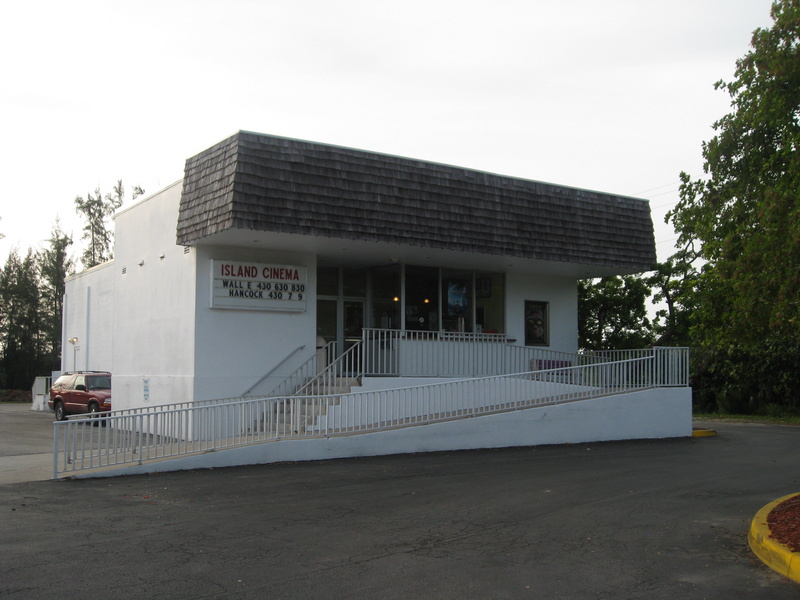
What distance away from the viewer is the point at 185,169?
18.6 m

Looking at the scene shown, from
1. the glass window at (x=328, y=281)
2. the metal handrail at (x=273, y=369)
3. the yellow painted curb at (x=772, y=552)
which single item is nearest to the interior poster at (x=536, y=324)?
the glass window at (x=328, y=281)

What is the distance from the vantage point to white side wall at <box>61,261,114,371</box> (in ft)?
102

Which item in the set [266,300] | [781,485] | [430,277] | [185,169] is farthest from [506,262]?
→ [781,485]

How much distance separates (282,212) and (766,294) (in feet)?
31.3

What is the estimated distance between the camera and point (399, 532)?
8.84 metres

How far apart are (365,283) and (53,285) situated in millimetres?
42906

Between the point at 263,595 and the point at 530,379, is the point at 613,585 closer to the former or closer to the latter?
the point at 263,595

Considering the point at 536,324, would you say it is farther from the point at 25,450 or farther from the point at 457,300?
the point at 25,450

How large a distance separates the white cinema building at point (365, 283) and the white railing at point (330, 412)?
0.23 meters

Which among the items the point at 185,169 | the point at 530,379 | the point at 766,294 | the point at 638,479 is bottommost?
the point at 638,479

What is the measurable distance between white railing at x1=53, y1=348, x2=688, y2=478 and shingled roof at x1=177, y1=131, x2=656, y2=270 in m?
3.37

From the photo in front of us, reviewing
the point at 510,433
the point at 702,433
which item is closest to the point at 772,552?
the point at 510,433

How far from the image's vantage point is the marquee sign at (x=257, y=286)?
18.4m

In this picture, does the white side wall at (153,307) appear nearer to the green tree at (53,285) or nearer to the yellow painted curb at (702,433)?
the yellow painted curb at (702,433)
